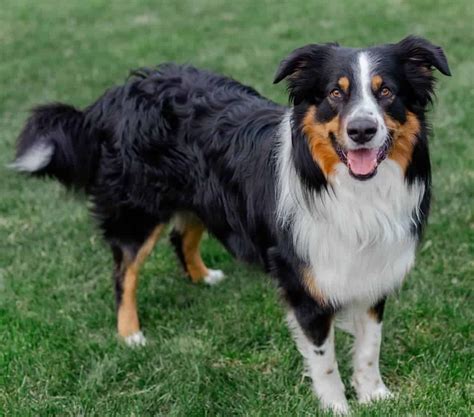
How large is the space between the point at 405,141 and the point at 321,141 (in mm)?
359

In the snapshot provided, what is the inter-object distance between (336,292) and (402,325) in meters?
1.02

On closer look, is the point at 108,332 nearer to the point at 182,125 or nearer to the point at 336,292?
the point at 182,125

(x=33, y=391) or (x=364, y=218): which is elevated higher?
(x=364, y=218)

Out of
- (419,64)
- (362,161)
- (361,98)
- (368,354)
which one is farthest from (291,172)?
(368,354)

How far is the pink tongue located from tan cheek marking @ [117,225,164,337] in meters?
1.70

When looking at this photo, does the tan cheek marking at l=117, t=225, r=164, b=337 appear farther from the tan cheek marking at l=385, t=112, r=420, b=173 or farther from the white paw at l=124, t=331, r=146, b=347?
the tan cheek marking at l=385, t=112, r=420, b=173

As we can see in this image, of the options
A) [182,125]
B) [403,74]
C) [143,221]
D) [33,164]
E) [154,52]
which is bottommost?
[154,52]

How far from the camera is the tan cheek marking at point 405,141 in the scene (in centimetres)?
311

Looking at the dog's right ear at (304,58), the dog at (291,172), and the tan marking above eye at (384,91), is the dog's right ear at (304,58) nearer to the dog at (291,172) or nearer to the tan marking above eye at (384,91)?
the dog at (291,172)

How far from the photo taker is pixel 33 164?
4.49 m

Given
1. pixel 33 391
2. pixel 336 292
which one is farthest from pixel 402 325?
pixel 33 391

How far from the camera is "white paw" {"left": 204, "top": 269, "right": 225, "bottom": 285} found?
4.98 m

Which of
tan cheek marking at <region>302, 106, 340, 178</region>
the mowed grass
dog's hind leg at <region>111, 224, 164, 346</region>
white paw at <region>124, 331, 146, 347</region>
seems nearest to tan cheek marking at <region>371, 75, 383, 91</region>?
tan cheek marking at <region>302, 106, 340, 178</region>

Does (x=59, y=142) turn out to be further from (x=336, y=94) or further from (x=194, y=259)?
(x=336, y=94)
